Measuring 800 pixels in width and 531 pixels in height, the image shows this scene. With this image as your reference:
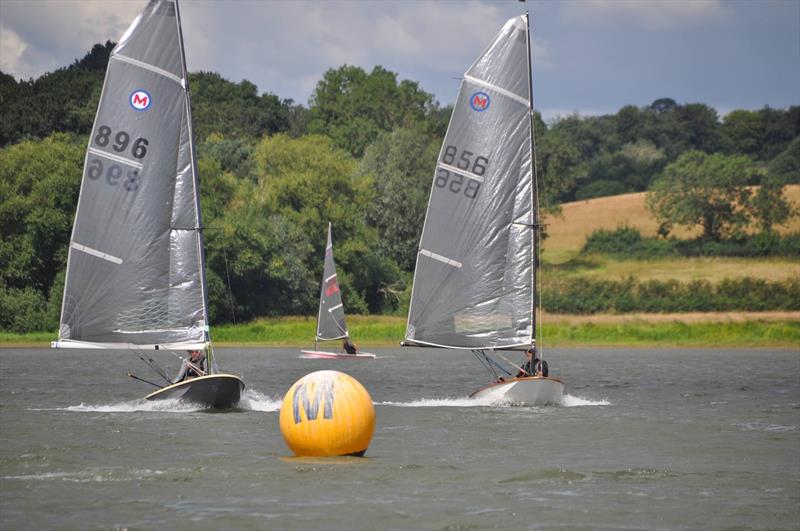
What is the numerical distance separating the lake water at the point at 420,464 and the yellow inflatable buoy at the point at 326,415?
0.39 metres

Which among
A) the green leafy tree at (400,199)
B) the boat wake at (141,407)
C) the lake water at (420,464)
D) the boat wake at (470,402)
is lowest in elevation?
the lake water at (420,464)

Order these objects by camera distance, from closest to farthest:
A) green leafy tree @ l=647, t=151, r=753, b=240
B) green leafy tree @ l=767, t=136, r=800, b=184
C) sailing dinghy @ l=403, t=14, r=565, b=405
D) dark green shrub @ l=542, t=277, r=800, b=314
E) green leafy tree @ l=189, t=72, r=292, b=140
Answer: sailing dinghy @ l=403, t=14, r=565, b=405, dark green shrub @ l=542, t=277, r=800, b=314, green leafy tree @ l=647, t=151, r=753, b=240, green leafy tree @ l=189, t=72, r=292, b=140, green leafy tree @ l=767, t=136, r=800, b=184

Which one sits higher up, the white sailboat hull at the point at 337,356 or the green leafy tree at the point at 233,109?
the green leafy tree at the point at 233,109

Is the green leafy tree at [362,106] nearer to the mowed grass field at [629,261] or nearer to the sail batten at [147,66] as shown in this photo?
the mowed grass field at [629,261]

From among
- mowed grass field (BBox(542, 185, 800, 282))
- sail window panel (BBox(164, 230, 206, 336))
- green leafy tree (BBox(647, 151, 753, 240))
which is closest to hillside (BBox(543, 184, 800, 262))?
mowed grass field (BBox(542, 185, 800, 282))

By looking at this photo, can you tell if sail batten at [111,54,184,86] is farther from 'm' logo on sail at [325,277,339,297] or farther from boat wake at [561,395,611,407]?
'm' logo on sail at [325,277,339,297]

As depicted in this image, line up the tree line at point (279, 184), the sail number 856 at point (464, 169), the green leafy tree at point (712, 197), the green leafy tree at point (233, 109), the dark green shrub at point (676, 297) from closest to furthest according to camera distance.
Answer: the sail number 856 at point (464, 169), the tree line at point (279, 184), the dark green shrub at point (676, 297), the green leafy tree at point (712, 197), the green leafy tree at point (233, 109)

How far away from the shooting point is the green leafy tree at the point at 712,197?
115 metres

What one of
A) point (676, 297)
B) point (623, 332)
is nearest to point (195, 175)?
point (623, 332)

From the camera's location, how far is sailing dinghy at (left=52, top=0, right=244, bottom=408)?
33.9 meters

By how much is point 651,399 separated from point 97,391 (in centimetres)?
1838

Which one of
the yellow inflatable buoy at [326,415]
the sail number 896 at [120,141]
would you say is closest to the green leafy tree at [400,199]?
the sail number 896 at [120,141]

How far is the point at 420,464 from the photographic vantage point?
963 inches

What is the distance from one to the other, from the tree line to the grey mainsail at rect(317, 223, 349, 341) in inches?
201
